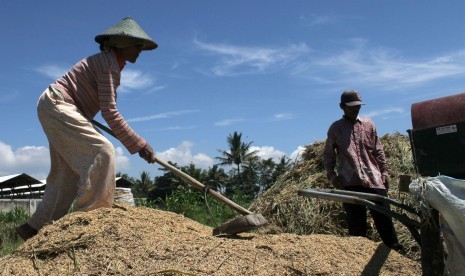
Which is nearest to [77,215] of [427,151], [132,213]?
[132,213]

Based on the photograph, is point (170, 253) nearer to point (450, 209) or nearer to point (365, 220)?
point (450, 209)

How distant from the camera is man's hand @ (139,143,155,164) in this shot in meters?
4.21

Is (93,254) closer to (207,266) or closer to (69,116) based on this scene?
(207,266)

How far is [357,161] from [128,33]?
2175 mm

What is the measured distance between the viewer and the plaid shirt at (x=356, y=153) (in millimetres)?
4652

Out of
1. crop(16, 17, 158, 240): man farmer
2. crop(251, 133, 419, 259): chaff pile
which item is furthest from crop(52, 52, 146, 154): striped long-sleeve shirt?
crop(251, 133, 419, 259): chaff pile

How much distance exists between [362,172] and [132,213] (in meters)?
1.99

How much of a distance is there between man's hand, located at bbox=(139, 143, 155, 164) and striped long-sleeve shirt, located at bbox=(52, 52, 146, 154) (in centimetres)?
6

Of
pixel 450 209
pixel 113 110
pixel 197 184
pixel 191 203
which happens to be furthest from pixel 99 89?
pixel 191 203

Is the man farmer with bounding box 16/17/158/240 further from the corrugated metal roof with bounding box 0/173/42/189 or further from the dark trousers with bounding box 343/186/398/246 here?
the corrugated metal roof with bounding box 0/173/42/189

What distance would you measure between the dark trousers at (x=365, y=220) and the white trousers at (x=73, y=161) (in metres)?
2.07

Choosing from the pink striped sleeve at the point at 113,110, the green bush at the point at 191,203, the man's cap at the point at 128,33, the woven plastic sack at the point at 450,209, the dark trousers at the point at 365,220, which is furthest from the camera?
the green bush at the point at 191,203

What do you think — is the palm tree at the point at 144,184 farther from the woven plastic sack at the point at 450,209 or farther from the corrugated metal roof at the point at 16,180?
the woven plastic sack at the point at 450,209

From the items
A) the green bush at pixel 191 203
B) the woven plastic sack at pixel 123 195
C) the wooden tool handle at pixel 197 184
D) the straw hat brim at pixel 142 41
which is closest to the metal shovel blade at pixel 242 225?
the wooden tool handle at pixel 197 184
